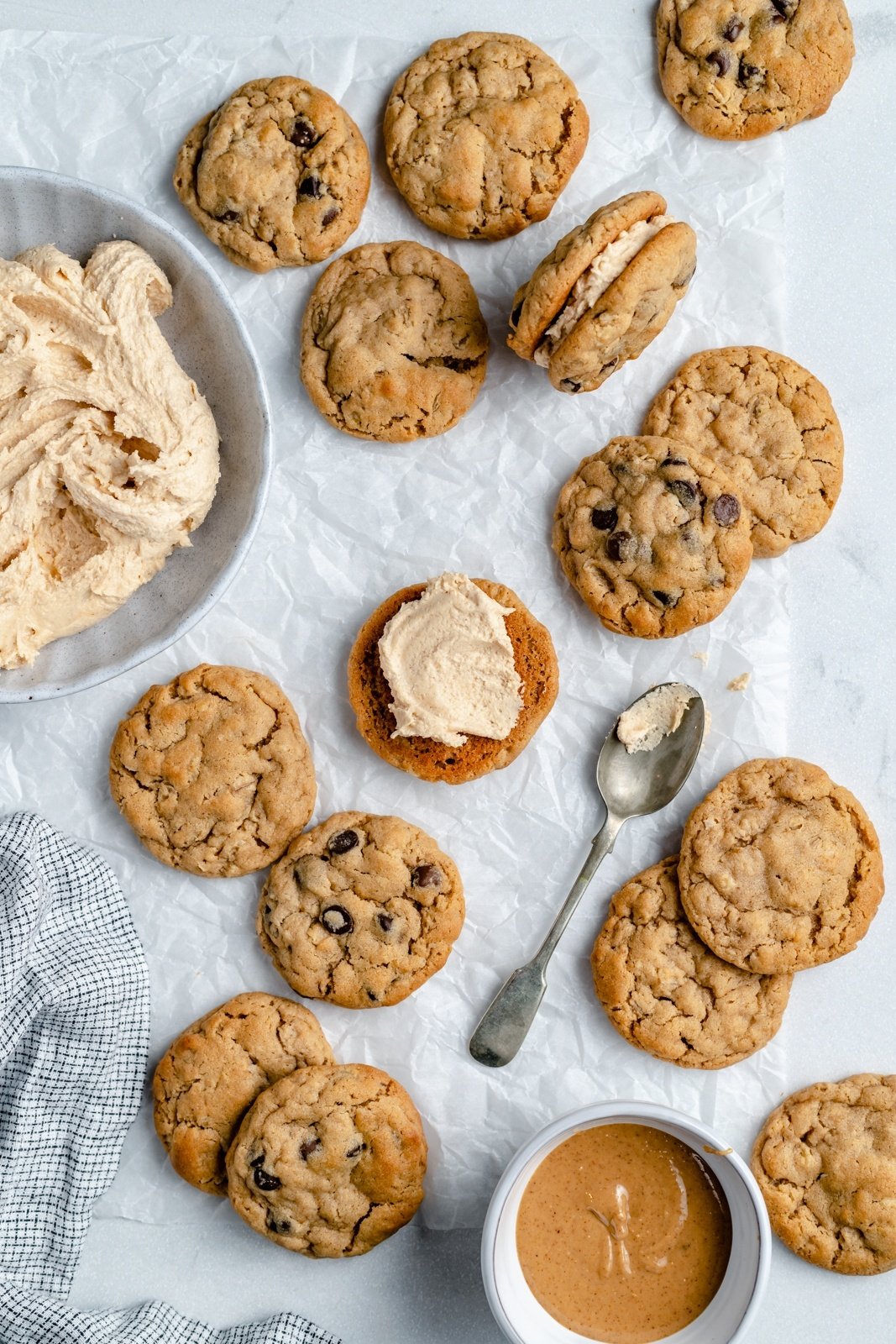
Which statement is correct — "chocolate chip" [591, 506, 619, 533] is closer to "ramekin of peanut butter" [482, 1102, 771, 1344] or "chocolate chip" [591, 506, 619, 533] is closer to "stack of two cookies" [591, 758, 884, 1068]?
"stack of two cookies" [591, 758, 884, 1068]

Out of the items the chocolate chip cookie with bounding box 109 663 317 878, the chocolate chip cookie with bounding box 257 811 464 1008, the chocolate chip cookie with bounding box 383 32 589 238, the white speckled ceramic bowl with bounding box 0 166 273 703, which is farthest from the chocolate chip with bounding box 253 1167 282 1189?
the chocolate chip cookie with bounding box 383 32 589 238

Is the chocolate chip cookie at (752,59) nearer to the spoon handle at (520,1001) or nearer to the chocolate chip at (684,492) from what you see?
the chocolate chip at (684,492)

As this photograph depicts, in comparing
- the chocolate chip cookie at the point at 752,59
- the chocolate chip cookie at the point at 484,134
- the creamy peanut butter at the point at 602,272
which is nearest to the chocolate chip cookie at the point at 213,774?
the creamy peanut butter at the point at 602,272

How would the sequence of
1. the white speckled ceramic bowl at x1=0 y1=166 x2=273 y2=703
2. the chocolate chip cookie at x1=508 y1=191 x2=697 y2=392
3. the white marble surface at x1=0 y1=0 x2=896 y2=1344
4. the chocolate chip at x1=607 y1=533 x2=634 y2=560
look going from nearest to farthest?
the chocolate chip cookie at x1=508 y1=191 x2=697 y2=392, the white speckled ceramic bowl at x1=0 y1=166 x2=273 y2=703, the chocolate chip at x1=607 y1=533 x2=634 y2=560, the white marble surface at x1=0 y1=0 x2=896 y2=1344

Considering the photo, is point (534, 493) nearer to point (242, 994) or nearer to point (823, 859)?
point (823, 859)

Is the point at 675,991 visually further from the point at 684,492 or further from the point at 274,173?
the point at 274,173

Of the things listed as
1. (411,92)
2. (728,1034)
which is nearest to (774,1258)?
(728,1034)
